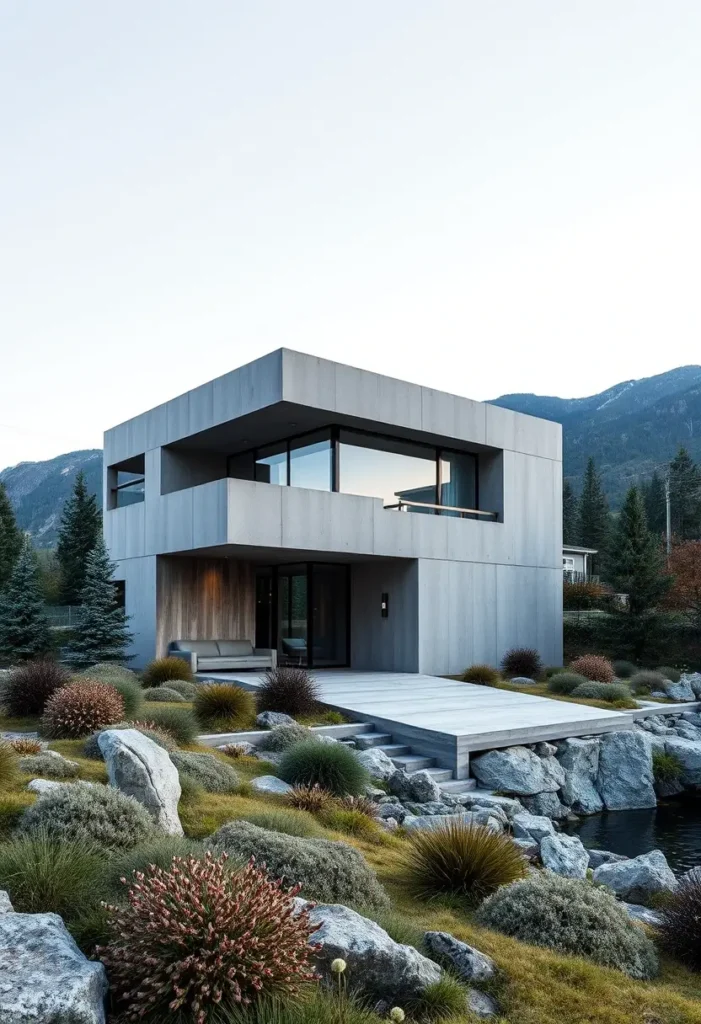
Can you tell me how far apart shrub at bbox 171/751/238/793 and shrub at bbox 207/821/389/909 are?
213 cm

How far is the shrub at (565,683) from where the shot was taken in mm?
15062

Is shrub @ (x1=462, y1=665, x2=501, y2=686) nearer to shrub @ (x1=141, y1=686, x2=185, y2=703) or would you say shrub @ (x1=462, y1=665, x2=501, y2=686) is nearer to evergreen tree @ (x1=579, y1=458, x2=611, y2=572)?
shrub @ (x1=141, y1=686, x2=185, y2=703)

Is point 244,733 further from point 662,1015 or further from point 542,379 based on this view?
point 542,379

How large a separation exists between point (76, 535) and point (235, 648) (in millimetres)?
17285

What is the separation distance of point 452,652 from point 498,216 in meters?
10.0

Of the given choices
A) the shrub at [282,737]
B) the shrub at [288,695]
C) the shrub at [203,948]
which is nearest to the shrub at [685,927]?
the shrub at [203,948]

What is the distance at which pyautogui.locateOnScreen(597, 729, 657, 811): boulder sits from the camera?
36.0 feet

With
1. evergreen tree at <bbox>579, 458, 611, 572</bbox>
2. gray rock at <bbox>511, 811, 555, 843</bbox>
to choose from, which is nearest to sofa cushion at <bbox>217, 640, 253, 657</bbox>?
gray rock at <bbox>511, 811, 555, 843</bbox>

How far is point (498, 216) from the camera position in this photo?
16391 mm

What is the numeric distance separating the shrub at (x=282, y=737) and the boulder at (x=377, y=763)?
2.33 feet

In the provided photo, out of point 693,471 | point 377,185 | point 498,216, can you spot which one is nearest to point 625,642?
point 498,216

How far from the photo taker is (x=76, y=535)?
3222 cm

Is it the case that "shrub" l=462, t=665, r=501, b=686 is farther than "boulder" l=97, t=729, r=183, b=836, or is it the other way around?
"shrub" l=462, t=665, r=501, b=686

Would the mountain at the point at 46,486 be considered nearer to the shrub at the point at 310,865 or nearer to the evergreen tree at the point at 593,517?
the evergreen tree at the point at 593,517
